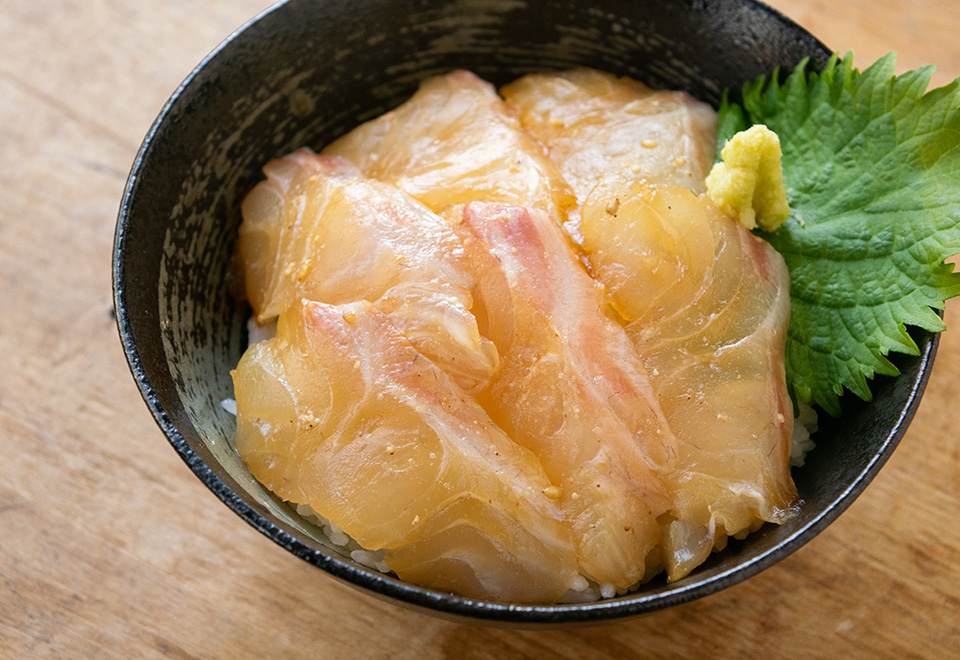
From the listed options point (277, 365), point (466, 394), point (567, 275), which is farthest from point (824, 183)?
point (277, 365)

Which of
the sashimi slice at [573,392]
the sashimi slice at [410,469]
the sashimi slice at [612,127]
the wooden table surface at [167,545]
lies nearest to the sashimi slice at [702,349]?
the sashimi slice at [573,392]

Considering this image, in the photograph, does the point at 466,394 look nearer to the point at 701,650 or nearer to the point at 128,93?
the point at 701,650

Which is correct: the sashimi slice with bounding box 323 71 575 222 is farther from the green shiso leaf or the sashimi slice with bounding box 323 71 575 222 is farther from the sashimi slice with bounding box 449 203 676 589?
the green shiso leaf

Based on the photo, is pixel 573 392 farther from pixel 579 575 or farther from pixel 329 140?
pixel 329 140

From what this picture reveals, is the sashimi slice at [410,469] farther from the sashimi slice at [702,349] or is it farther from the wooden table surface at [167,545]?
the wooden table surface at [167,545]

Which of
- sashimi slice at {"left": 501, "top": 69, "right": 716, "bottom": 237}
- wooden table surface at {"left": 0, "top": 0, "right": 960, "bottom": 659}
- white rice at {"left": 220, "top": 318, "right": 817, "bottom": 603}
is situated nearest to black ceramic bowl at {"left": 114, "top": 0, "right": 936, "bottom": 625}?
white rice at {"left": 220, "top": 318, "right": 817, "bottom": 603}

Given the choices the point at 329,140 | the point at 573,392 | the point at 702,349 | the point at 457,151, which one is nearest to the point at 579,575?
the point at 573,392
